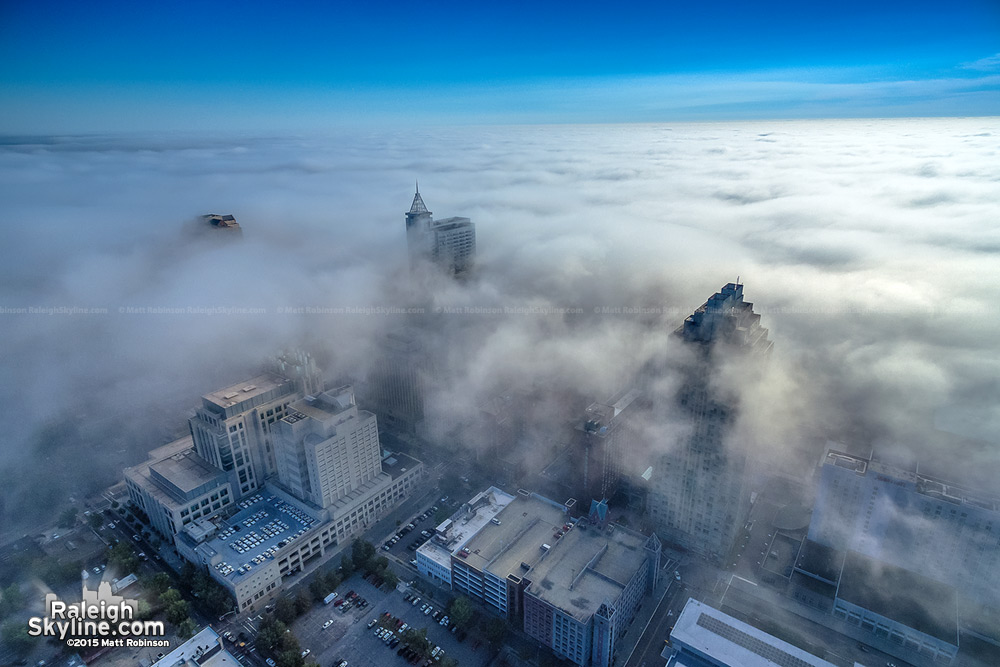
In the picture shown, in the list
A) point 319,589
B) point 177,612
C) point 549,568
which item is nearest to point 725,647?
point 549,568

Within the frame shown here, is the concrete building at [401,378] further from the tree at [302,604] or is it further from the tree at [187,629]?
the tree at [187,629]

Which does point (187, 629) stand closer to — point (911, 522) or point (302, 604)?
point (302, 604)

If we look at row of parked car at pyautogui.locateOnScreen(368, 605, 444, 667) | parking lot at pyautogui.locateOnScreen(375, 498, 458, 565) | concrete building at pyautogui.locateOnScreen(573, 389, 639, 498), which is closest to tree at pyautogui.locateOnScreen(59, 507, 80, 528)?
parking lot at pyautogui.locateOnScreen(375, 498, 458, 565)

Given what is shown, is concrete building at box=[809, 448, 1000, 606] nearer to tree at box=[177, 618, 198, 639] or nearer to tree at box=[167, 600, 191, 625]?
tree at box=[177, 618, 198, 639]

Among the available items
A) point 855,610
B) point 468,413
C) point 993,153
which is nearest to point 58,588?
point 468,413

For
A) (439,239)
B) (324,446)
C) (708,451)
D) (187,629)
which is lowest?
(187,629)

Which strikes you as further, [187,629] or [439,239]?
[439,239]
